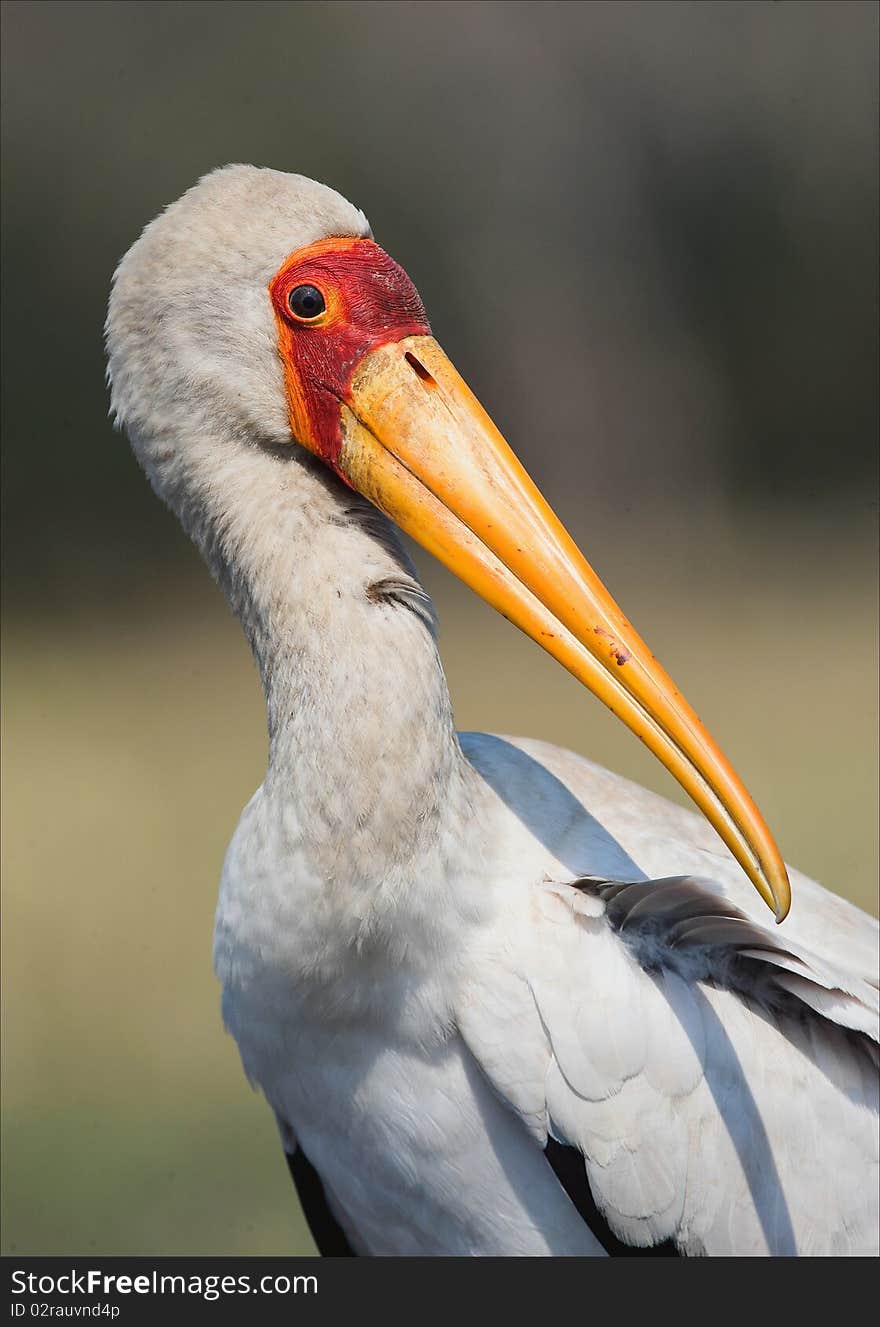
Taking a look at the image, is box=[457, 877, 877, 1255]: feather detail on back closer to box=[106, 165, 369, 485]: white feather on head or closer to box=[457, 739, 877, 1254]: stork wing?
box=[457, 739, 877, 1254]: stork wing

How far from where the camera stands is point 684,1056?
1.77 metres

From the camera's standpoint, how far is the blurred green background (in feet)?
23.2

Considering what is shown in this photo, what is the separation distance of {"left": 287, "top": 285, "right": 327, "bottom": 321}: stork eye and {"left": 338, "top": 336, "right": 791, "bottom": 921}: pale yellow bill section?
81 millimetres

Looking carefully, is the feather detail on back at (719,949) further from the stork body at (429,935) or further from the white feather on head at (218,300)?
the white feather on head at (218,300)

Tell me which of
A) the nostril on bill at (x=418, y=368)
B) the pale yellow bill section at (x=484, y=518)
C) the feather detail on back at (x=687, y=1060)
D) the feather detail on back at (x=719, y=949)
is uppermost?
the nostril on bill at (x=418, y=368)

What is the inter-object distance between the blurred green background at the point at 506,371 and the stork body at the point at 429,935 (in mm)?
3714

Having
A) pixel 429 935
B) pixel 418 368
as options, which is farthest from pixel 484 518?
pixel 429 935

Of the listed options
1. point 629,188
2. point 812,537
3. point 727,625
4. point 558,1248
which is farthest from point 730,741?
point 558,1248

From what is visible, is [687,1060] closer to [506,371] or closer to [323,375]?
[323,375]

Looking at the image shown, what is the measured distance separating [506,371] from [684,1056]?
6563mm

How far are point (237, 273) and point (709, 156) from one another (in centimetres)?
771

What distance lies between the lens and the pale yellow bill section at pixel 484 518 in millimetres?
1619

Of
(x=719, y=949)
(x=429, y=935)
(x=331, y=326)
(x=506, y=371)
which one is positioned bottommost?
(x=429, y=935)

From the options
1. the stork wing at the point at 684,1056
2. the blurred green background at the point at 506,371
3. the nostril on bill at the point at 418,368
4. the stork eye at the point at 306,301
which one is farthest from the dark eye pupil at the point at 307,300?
the blurred green background at the point at 506,371
